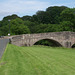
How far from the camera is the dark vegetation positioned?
47.2 m

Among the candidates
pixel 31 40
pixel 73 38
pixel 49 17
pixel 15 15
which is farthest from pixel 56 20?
pixel 31 40

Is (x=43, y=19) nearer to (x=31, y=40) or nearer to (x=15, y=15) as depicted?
(x=15, y=15)

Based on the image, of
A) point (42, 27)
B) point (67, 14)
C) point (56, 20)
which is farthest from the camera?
point (56, 20)

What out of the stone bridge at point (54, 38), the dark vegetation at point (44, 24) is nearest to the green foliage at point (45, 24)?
the dark vegetation at point (44, 24)

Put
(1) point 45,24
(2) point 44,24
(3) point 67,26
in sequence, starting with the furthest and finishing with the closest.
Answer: (2) point 44,24 < (1) point 45,24 < (3) point 67,26

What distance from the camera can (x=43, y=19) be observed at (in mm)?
84250

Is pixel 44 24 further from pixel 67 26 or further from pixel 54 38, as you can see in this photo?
pixel 54 38

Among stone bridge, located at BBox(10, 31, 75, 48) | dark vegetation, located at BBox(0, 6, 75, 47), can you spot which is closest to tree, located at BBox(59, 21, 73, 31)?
dark vegetation, located at BBox(0, 6, 75, 47)

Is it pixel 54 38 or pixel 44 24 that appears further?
pixel 44 24

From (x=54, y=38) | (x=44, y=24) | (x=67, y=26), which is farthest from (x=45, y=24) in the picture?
(x=54, y=38)

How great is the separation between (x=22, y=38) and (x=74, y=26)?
22780 millimetres

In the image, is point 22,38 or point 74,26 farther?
point 74,26

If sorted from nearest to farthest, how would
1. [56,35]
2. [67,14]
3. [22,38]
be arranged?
[22,38], [56,35], [67,14]

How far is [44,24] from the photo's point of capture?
69.2 metres
